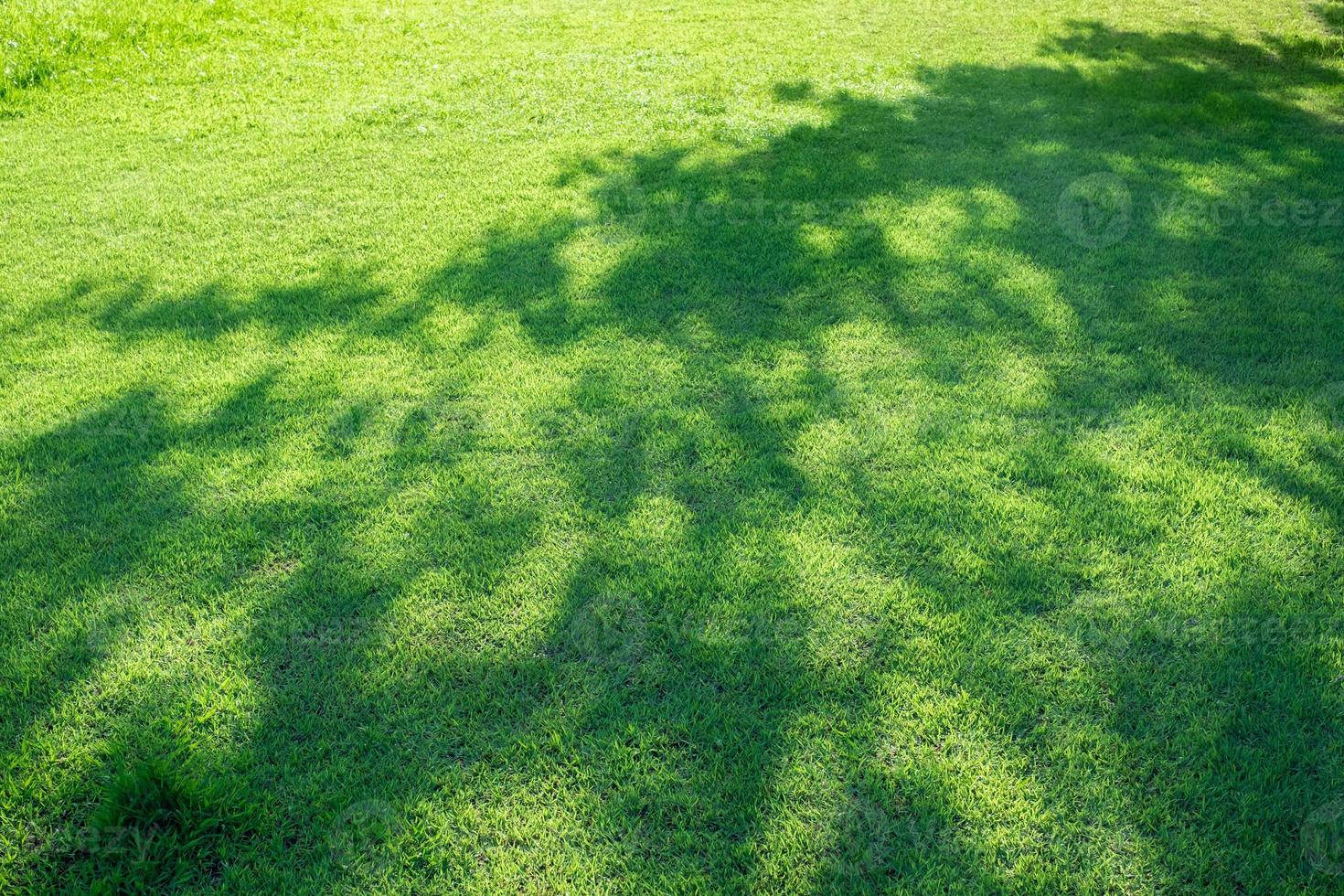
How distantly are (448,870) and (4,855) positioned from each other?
117 cm

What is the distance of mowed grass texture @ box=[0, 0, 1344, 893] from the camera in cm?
240

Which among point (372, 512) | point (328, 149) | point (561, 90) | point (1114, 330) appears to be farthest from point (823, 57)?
point (372, 512)

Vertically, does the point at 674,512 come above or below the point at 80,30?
below

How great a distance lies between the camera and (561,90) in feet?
26.6

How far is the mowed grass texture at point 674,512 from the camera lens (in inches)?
94.3

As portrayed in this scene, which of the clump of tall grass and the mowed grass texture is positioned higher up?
the clump of tall grass

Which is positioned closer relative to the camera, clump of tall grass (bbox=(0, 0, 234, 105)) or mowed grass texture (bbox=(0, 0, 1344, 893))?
mowed grass texture (bbox=(0, 0, 1344, 893))

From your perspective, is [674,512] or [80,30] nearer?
[674,512]

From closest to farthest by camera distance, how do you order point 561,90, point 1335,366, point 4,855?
1. point 4,855
2. point 1335,366
3. point 561,90

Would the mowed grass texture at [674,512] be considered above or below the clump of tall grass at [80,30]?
below

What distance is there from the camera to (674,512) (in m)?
3.40

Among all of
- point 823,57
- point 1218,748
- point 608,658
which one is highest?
point 823,57

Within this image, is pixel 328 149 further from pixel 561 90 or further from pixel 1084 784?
pixel 1084 784

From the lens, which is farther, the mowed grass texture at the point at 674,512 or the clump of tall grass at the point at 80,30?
the clump of tall grass at the point at 80,30
